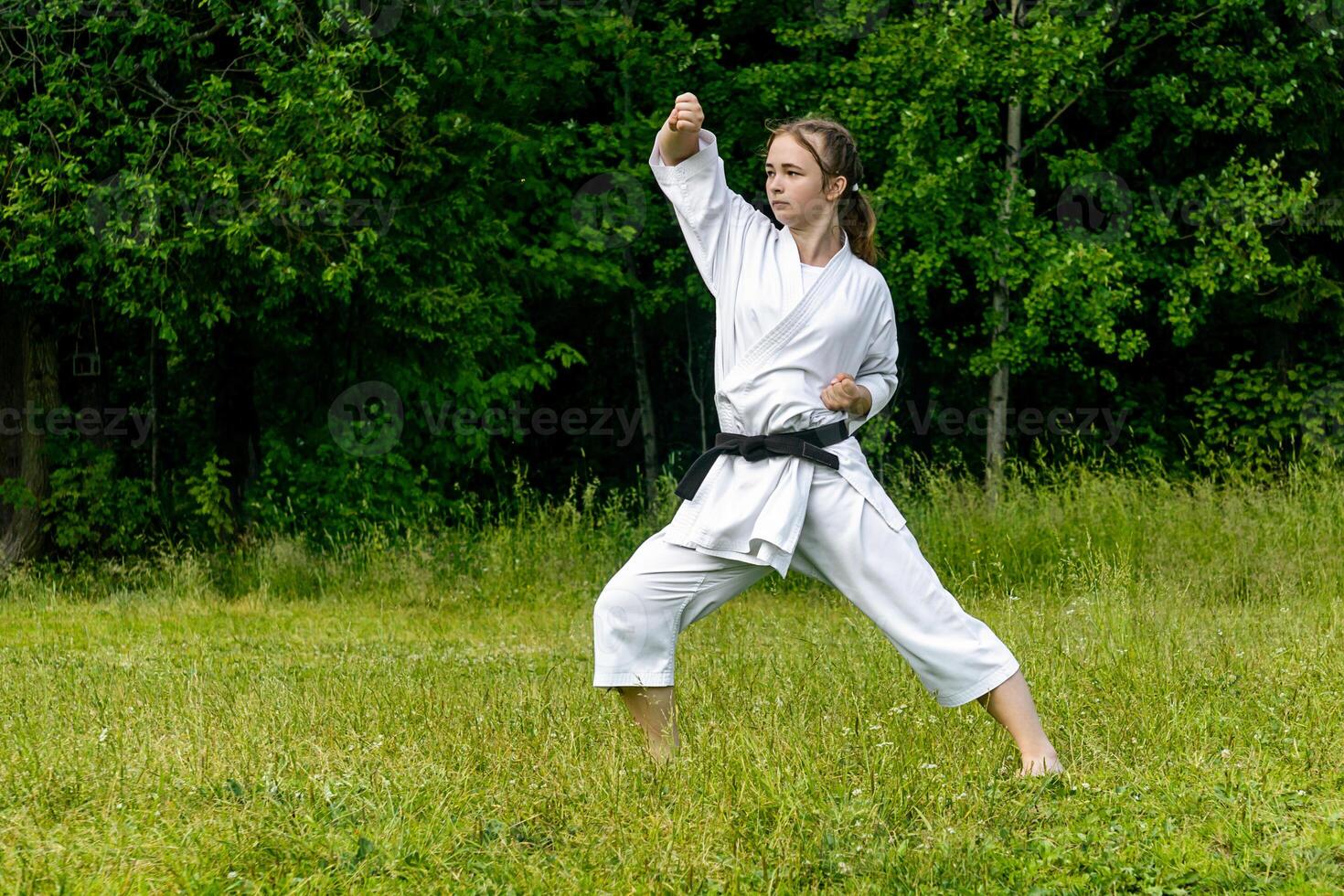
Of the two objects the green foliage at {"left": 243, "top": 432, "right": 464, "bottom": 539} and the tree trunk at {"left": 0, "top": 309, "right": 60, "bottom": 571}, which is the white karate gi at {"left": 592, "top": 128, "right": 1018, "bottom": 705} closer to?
the green foliage at {"left": 243, "top": 432, "right": 464, "bottom": 539}

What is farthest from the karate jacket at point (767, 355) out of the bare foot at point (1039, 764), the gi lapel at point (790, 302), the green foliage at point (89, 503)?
the green foliage at point (89, 503)

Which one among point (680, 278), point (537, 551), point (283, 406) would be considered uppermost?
point (680, 278)

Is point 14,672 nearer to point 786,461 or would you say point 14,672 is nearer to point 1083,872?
point 786,461

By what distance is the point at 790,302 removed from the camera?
14.8 feet

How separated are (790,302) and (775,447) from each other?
1.52 ft

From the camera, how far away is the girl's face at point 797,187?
4.59 m

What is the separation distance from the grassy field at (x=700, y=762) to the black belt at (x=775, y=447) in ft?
2.84

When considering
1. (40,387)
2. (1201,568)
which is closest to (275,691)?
(1201,568)

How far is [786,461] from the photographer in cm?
449

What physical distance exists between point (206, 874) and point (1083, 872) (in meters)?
2.27

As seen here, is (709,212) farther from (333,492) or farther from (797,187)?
(333,492)

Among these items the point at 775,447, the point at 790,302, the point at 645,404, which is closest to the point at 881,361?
the point at 790,302

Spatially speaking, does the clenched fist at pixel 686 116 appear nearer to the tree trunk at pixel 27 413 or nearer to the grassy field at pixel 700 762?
the grassy field at pixel 700 762

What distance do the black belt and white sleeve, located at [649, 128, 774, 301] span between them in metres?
0.49
